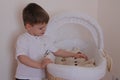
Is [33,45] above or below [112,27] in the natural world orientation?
below

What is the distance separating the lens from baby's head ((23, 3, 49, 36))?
129 cm

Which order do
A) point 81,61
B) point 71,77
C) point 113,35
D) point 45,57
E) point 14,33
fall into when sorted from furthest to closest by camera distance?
1. point 113,35
2. point 14,33
3. point 81,61
4. point 45,57
5. point 71,77

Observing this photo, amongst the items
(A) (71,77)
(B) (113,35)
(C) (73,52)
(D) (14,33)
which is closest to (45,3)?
(D) (14,33)

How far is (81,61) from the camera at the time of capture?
148cm

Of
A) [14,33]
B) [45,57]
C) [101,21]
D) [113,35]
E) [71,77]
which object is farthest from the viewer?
[101,21]

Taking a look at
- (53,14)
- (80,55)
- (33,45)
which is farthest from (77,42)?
(33,45)

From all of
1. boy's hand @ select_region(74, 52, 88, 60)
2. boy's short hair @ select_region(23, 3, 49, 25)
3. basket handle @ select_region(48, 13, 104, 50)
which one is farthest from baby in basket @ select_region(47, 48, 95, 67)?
boy's short hair @ select_region(23, 3, 49, 25)

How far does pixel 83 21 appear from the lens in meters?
1.49

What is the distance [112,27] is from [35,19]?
0.68 metres

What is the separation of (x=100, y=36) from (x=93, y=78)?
37cm

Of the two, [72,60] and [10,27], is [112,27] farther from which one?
[10,27]

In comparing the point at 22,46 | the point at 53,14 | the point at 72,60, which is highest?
the point at 53,14

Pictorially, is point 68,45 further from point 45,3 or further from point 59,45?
point 45,3

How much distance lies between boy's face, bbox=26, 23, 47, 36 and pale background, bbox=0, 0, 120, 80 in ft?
0.87
